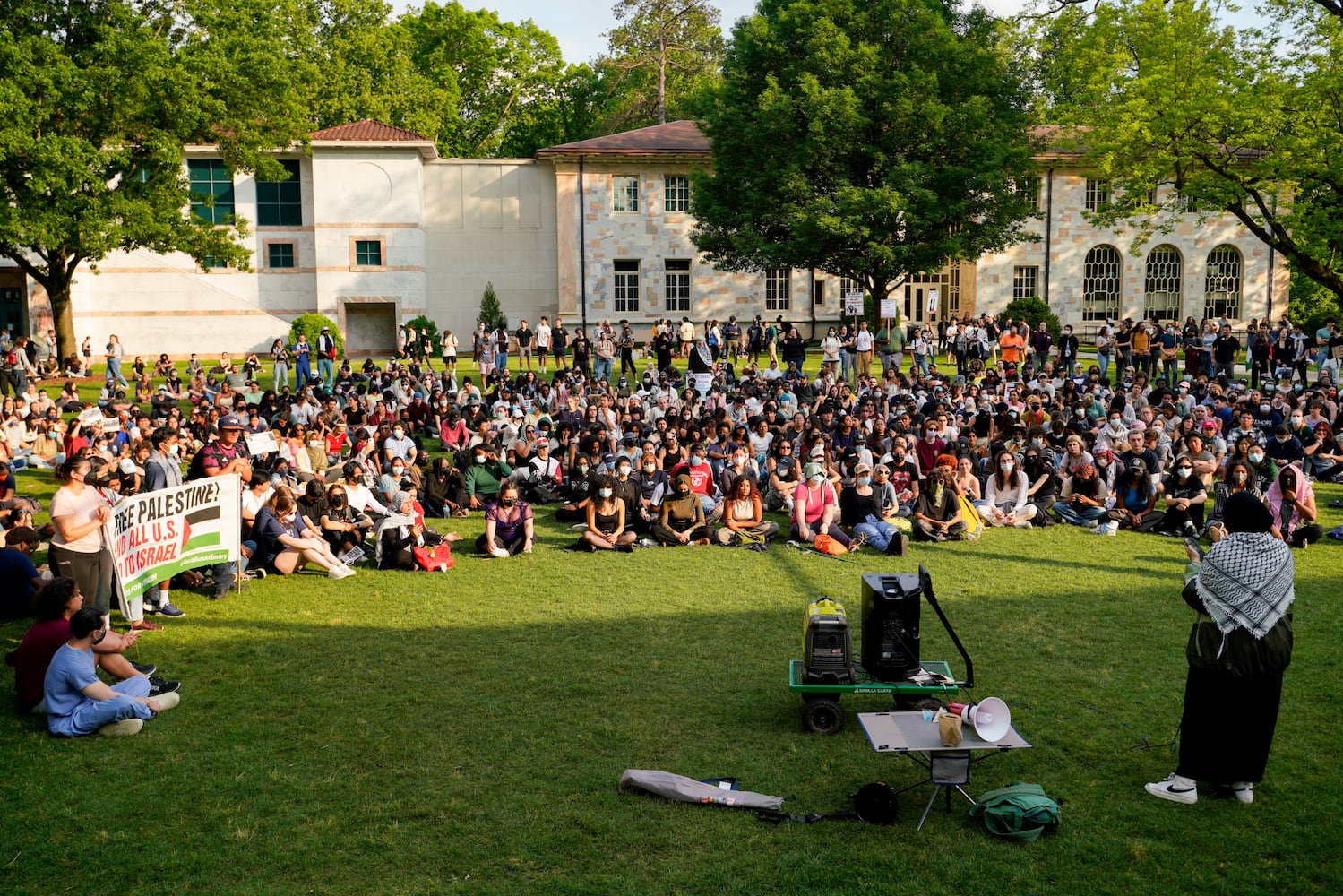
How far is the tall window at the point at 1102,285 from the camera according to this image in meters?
43.5

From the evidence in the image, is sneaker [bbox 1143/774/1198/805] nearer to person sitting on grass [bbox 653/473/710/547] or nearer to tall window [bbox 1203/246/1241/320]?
person sitting on grass [bbox 653/473/710/547]

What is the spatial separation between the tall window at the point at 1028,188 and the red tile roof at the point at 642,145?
36.9ft

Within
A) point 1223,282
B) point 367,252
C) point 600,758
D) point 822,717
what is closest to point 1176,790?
point 822,717

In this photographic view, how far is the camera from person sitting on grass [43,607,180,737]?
7.63 meters

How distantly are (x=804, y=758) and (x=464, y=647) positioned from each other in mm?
3682

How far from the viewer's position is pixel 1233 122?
1045 inches

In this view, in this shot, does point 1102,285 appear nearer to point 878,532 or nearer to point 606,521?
point 878,532

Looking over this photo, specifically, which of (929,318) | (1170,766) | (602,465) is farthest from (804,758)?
(929,318)

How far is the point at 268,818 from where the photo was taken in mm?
6426

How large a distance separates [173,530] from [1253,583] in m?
9.35

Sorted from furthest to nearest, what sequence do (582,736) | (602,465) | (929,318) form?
(929,318), (602,465), (582,736)

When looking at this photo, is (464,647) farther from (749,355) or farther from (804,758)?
(749,355)

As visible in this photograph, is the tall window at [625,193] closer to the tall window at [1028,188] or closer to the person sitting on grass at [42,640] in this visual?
the tall window at [1028,188]

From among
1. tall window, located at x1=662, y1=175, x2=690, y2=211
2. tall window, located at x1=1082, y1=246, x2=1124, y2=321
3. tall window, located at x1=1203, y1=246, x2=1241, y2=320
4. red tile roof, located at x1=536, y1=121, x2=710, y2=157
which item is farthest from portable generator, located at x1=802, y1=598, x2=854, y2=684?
tall window, located at x1=1203, y1=246, x2=1241, y2=320
